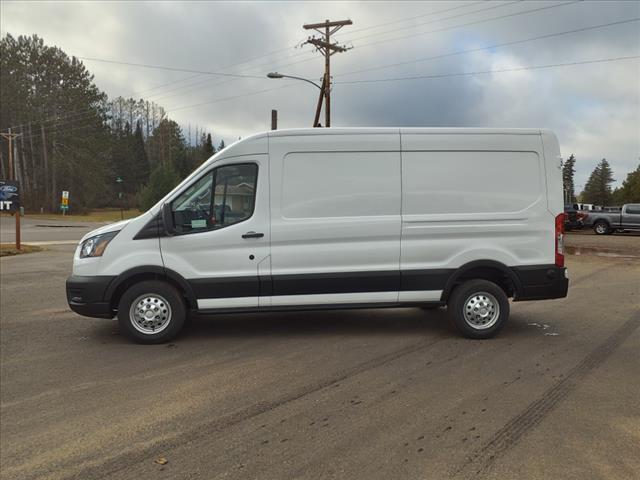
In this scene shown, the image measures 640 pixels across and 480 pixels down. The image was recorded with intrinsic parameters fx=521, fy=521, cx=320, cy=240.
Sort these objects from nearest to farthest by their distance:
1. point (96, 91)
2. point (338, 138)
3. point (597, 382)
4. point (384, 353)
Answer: point (597, 382)
point (384, 353)
point (338, 138)
point (96, 91)

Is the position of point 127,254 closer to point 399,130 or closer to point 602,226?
point 399,130

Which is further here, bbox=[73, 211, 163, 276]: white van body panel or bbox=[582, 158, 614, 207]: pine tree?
bbox=[582, 158, 614, 207]: pine tree

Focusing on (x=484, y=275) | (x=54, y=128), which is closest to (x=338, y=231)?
(x=484, y=275)

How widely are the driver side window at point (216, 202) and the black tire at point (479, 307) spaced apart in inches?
105

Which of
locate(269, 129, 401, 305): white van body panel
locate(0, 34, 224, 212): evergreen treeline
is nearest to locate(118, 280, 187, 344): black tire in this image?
locate(269, 129, 401, 305): white van body panel

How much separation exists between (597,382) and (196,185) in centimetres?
450

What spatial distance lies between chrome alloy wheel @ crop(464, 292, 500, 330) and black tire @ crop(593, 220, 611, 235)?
2633 cm

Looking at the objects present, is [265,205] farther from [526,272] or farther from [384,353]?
[526,272]

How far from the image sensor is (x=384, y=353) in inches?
221

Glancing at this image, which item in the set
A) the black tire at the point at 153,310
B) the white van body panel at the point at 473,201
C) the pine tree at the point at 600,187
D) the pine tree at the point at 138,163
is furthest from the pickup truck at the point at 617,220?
the pine tree at the point at 600,187

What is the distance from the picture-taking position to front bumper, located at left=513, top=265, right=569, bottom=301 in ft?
20.4

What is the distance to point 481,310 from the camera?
6211 mm

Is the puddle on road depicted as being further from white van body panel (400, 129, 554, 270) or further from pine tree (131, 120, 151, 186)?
pine tree (131, 120, 151, 186)

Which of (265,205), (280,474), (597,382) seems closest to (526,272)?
(597,382)
